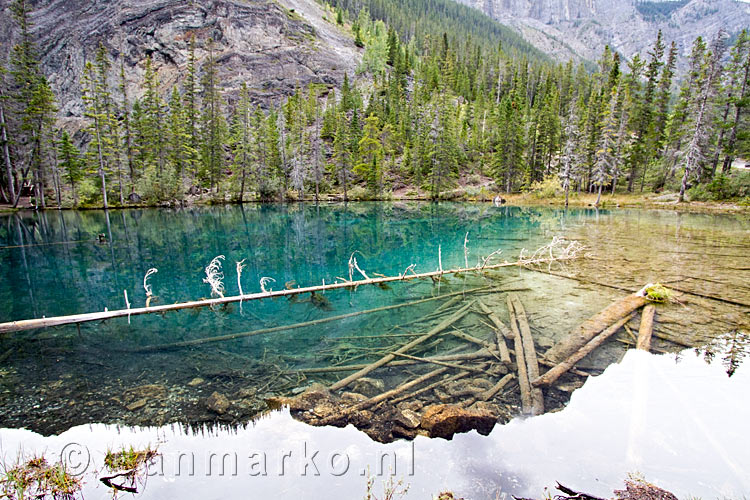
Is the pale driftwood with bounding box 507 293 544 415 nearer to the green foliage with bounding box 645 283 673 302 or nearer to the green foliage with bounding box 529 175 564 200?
the green foliage with bounding box 645 283 673 302

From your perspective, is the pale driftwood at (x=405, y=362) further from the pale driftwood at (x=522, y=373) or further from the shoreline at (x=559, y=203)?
the shoreline at (x=559, y=203)

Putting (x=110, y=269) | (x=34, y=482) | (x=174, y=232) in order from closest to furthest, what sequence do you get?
(x=34, y=482) → (x=110, y=269) → (x=174, y=232)

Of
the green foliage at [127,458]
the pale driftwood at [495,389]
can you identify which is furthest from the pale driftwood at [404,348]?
the green foliage at [127,458]

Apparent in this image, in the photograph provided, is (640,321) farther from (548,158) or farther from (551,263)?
(548,158)

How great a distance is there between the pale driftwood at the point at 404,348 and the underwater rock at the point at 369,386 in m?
0.16

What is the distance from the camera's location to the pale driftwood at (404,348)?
6748mm

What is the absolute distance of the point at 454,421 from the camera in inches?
208

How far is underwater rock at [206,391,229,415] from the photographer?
5.92 metres

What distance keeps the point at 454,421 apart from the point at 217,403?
404 cm

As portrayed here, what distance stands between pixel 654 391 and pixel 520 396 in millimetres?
2325

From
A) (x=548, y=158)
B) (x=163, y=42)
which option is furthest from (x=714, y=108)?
(x=163, y=42)

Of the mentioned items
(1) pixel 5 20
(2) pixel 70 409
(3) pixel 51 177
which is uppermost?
(1) pixel 5 20

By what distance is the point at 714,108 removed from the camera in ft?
125

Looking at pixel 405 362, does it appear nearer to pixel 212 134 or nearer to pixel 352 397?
pixel 352 397
